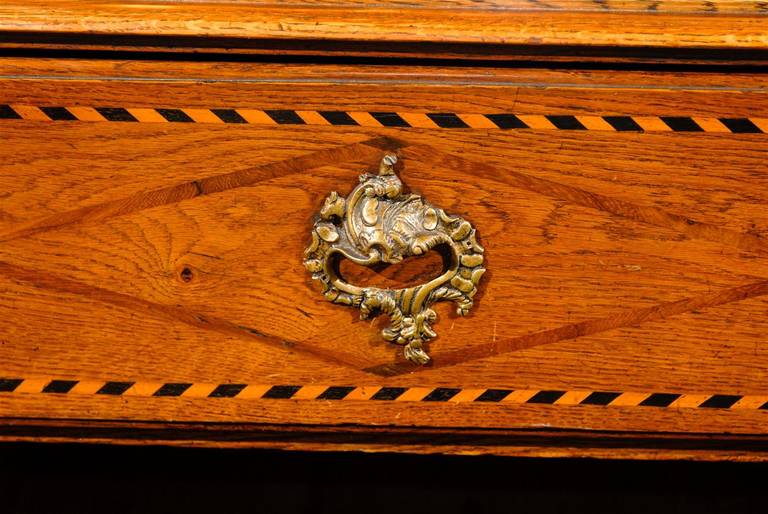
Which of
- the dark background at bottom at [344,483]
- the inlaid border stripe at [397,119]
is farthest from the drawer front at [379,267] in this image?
the dark background at bottom at [344,483]

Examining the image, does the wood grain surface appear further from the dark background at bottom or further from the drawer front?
the dark background at bottom

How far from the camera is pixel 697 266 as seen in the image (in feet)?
1.92

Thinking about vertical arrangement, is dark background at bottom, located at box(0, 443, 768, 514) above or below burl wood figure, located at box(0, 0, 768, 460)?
below

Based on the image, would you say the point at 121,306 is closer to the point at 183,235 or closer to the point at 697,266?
the point at 183,235

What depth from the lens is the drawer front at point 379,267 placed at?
0.56 meters

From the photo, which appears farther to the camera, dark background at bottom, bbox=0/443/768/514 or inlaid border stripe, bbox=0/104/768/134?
dark background at bottom, bbox=0/443/768/514

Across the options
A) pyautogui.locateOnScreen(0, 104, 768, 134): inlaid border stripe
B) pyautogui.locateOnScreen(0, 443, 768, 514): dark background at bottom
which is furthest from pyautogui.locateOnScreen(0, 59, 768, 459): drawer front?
pyautogui.locateOnScreen(0, 443, 768, 514): dark background at bottom

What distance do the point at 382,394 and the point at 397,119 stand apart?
182 mm

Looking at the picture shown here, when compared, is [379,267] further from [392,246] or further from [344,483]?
[344,483]

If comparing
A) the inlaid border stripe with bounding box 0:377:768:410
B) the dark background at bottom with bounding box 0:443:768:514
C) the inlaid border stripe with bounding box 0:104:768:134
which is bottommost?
the dark background at bottom with bounding box 0:443:768:514

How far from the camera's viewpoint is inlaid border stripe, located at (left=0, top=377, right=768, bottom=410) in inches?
24.3

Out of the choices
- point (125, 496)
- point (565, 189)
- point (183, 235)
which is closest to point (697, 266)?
point (565, 189)

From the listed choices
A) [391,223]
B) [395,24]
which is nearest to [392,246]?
[391,223]

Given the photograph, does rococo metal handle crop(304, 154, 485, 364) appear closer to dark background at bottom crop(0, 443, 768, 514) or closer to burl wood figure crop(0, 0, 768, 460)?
burl wood figure crop(0, 0, 768, 460)
